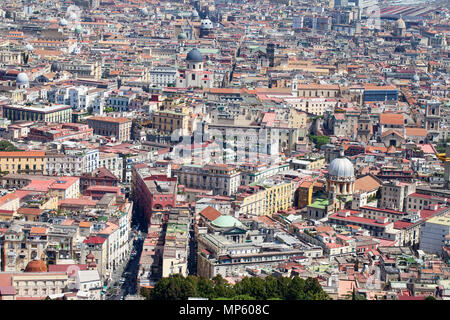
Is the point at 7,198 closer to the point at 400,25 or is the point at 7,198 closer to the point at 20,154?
the point at 20,154

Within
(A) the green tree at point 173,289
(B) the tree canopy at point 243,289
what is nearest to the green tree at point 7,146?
(B) the tree canopy at point 243,289

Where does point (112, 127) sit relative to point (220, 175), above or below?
above

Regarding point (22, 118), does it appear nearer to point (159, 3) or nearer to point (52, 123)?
point (52, 123)

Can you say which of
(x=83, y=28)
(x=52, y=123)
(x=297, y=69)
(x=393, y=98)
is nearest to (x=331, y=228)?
(x=52, y=123)

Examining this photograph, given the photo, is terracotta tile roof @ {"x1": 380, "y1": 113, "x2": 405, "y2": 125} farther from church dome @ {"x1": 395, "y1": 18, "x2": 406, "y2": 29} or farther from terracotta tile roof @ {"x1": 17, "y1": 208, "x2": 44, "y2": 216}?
church dome @ {"x1": 395, "y1": 18, "x2": 406, "y2": 29}

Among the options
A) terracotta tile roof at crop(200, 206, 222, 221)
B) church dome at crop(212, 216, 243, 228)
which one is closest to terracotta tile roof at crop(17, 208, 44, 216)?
terracotta tile roof at crop(200, 206, 222, 221)

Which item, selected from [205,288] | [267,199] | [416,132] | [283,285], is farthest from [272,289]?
[416,132]
